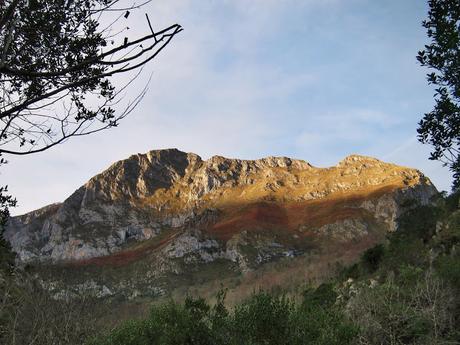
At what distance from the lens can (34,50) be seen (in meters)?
5.88

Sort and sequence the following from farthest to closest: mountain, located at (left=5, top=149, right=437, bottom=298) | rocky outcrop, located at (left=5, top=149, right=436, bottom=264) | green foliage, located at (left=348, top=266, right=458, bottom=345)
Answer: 1. rocky outcrop, located at (left=5, top=149, right=436, bottom=264)
2. mountain, located at (left=5, top=149, right=437, bottom=298)
3. green foliage, located at (left=348, top=266, right=458, bottom=345)

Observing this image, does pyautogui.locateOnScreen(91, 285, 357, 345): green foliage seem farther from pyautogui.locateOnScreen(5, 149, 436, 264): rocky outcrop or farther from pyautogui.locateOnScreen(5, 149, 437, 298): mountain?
pyautogui.locateOnScreen(5, 149, 436, 264): rocky outcrop

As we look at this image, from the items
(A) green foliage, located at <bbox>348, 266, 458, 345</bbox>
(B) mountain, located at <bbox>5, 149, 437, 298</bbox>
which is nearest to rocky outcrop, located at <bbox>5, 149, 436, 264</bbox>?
(B) mountain, located at <bbox>5, 149, 437, 298</bbox>

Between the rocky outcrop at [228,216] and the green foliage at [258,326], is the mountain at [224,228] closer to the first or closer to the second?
the rocky outcrop at [228,216]

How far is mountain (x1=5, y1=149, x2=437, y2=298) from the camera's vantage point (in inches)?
5103

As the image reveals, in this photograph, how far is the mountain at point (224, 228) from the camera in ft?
425

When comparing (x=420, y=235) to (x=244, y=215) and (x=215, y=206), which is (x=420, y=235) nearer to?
(x=244, y=215)

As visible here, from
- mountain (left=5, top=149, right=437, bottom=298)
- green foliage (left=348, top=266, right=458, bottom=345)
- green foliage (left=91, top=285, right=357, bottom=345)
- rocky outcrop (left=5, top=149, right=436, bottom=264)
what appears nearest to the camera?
green foliage (left=91, top=285, right=357, bottom=345)

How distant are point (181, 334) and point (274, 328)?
171 inches

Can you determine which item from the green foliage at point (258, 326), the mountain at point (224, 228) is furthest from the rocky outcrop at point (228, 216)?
the green foliage at point (258, 326)

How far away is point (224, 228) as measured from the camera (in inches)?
6033

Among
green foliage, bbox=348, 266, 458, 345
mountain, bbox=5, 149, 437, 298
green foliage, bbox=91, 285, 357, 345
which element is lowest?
green foliage, bbox=348, 266, 458, 345

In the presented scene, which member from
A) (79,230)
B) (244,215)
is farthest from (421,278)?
(79,230)

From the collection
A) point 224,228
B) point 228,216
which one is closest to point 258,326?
point 224,228
